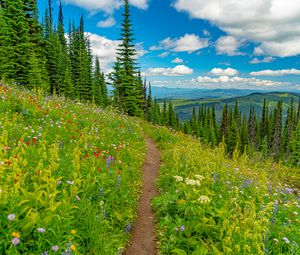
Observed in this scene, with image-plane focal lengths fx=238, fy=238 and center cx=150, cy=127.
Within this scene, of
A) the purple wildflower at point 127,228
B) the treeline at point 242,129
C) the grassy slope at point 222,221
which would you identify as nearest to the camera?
the grassy slope at point 222,221

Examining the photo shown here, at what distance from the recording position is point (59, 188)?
471cm

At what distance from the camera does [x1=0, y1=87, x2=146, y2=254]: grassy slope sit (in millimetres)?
3166

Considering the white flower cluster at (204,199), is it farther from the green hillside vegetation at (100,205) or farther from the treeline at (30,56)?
the treeline at (30,56)

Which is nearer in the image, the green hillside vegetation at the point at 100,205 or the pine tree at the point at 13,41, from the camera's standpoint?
the green hillside vegetation at the point at 100,205

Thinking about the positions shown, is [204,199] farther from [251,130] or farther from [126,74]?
[251,130]

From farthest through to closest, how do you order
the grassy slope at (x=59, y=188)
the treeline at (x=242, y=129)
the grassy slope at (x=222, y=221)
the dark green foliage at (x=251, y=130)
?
the dark green foliage at (x=251, y=130), the treeline at (x=242, y=129), the grassy slope at (x=222, y=221), the grassy slope at (x=59, y=188)

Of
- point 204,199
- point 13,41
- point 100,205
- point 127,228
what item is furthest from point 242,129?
point 100,205

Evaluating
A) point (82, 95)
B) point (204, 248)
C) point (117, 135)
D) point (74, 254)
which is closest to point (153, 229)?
point (204, 248)

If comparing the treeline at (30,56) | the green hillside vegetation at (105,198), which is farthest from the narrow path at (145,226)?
the treeline at (30,56)

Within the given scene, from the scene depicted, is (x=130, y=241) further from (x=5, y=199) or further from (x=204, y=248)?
(x=5, y=199)

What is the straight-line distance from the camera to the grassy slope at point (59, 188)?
10.4 feet

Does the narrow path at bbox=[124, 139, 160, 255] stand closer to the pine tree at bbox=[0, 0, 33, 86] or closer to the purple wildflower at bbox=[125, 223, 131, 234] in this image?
the purple wildflower at bbox=[125, 223, 131, 234]

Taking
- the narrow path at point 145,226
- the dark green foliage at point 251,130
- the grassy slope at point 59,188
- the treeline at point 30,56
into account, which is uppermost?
the treeline at point 30,56

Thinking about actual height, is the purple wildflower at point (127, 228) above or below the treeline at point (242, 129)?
above
